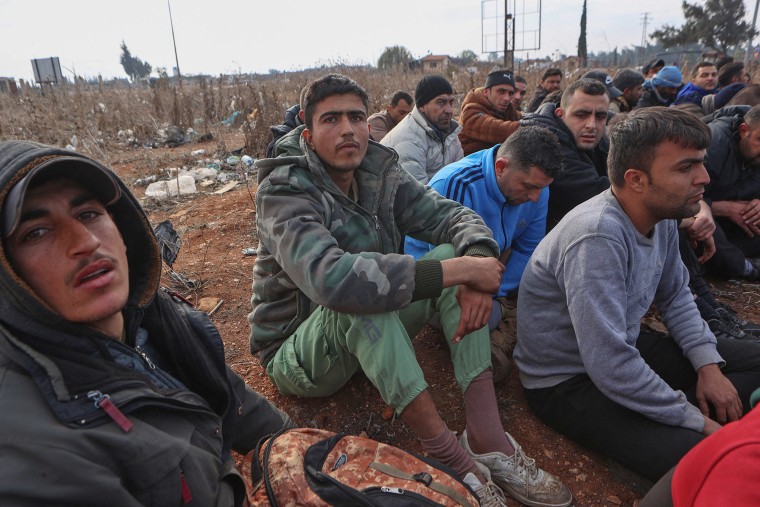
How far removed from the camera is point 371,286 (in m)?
1.64

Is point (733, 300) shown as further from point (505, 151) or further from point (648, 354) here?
point (505, 151)

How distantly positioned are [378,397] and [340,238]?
2.74 feet

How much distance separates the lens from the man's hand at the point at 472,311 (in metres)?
1.80

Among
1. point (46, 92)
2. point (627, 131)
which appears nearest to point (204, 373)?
point (627, 131)

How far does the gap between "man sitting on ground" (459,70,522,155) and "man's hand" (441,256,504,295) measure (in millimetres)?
3277

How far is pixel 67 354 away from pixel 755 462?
1.38 meters

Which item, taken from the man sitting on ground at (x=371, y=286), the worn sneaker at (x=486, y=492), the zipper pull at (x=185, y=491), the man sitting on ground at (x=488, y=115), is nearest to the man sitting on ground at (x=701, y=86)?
the man sitting on ground at (x=488, y=115)

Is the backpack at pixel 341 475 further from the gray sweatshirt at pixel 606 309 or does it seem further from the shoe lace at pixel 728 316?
the shoe lace at pixel 728 316

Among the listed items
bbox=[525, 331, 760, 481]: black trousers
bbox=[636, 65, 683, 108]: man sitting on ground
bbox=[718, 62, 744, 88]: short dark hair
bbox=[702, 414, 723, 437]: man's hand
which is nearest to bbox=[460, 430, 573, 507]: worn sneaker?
bbox=[525, 331, 760, 481]: black trousers

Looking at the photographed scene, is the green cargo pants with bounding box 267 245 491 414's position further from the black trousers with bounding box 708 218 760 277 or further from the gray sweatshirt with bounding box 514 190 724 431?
the black trousers with bounding box 708 218 760 277

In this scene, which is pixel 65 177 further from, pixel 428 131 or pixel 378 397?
pixel 428 131

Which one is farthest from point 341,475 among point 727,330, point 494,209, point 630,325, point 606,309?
point 727,330

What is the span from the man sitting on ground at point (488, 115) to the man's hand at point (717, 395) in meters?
3.26

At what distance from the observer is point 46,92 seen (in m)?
11.6
